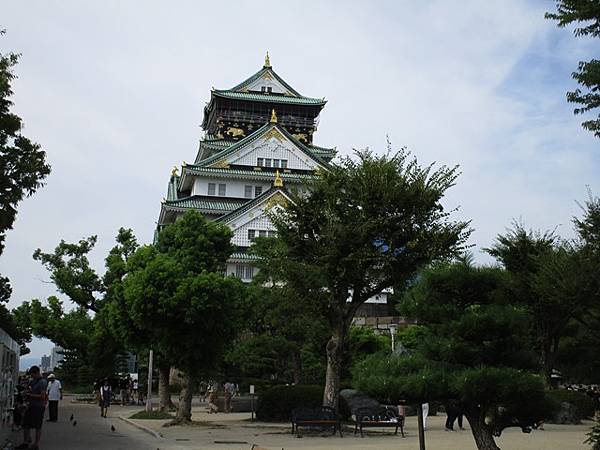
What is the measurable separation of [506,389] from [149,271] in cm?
1326

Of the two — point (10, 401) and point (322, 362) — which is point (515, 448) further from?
point (322, 362)

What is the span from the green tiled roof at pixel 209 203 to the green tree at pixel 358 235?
27.2m

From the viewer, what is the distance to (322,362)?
38.6 metres

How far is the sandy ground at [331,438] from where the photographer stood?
1697cm

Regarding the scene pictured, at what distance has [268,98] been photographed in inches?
2395

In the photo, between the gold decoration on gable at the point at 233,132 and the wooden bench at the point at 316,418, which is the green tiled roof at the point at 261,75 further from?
the wooden bench at the point at 316,418

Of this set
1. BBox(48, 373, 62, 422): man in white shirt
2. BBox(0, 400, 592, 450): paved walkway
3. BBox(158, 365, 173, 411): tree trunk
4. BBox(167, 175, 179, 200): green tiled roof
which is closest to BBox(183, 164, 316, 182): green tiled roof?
BBox(167, 175, 179, 200): green tiled roof

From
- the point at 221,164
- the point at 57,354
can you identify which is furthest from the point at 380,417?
the point at 57,354

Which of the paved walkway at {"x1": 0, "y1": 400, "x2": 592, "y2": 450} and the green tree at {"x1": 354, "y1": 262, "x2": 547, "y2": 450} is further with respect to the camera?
the paved walkway at {"x1": 0, "y1": 400, "x2": 592, "y2": 450}

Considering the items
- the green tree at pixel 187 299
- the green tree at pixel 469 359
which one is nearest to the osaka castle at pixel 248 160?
the green tree at pixel 187 299

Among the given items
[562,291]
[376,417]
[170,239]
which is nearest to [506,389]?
[376,417]

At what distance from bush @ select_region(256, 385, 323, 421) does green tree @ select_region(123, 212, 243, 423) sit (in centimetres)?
349

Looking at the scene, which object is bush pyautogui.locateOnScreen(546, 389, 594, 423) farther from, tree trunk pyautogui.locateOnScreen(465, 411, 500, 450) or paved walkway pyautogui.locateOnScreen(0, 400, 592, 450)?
tree trunk pyautogui.locateOnScreen(465, 411, 500, 450)

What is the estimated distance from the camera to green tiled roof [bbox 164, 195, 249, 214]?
170 ft
